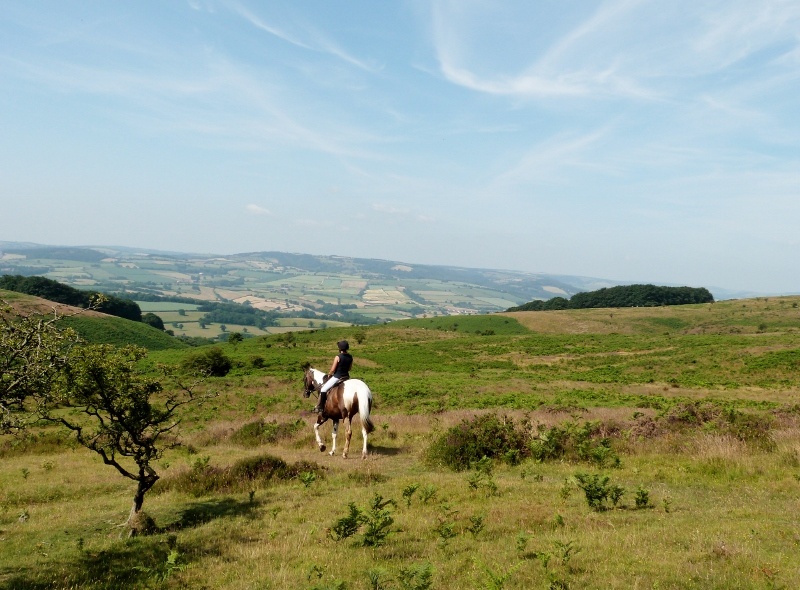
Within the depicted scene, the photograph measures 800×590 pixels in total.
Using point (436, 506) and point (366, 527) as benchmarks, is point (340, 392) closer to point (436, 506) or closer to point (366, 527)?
point (436, 506)

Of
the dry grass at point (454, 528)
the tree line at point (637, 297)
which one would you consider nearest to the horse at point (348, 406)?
the dry grass at point (454, 528)

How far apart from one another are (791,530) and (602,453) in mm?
6747

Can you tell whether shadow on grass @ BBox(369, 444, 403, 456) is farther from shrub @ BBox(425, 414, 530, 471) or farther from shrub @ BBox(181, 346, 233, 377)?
shrub @ BBox(181, 346, 233, 377)

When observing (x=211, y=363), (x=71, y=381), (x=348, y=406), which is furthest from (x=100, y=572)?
(x=211, y=363)

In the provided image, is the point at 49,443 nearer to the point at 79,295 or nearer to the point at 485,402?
the point at 485,402

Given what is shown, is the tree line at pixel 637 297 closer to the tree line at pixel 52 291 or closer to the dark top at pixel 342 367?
the tree line at pixel 52 291

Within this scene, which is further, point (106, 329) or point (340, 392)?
point (106, 329)

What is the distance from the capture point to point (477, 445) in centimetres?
1636

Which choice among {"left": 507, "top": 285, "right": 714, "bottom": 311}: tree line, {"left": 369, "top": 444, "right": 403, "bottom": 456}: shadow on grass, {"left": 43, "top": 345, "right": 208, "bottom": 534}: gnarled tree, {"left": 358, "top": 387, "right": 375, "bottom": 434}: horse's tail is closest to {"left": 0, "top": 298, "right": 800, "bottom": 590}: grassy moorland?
{"left": 369, "top": 444, "right": 403, "bottom": 456}: shadow on grass

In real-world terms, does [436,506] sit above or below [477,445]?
above

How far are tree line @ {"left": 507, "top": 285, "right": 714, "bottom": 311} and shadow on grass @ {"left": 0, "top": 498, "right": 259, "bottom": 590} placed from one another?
5355 inches

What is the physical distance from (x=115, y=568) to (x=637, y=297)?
155655 millimetres

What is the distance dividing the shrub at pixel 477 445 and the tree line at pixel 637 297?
4974 inches

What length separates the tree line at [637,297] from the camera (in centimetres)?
14312
